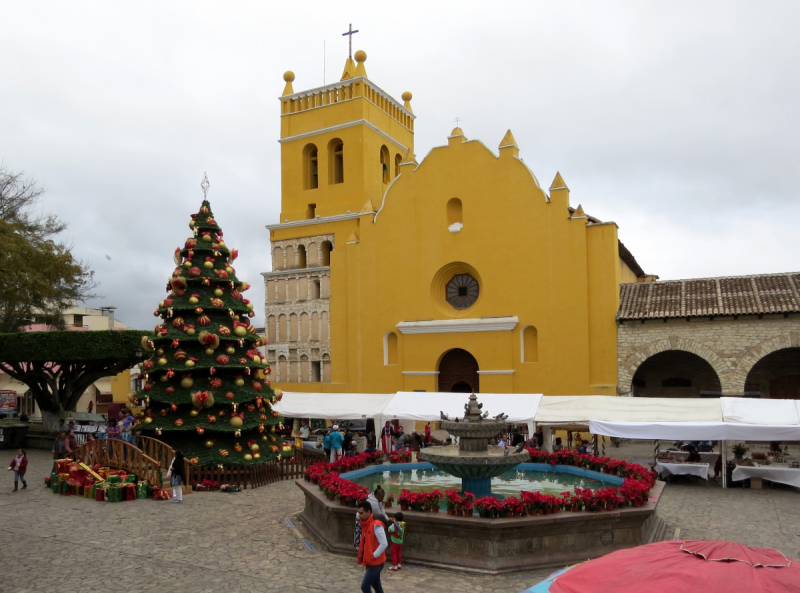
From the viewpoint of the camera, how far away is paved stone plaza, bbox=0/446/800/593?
920 centimetres

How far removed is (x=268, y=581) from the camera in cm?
925

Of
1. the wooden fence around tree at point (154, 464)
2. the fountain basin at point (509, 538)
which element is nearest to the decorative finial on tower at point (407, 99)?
the wooden fence around tree at point (154, 464)

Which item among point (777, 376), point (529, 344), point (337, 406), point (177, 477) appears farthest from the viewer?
point (529, 344)

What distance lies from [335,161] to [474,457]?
2520 centimetres

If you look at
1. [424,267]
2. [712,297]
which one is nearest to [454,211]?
[424,267]

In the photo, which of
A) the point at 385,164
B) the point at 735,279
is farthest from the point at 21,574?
the point at 385,164

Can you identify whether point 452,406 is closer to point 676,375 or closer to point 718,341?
point 718,341

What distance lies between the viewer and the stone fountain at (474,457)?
11.0m

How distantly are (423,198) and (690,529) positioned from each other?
19626mm

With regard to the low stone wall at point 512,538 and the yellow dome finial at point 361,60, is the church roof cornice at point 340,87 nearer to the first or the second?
the yellow dome finial at point 361,60

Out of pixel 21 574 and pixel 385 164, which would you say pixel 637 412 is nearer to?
pixel 21 574

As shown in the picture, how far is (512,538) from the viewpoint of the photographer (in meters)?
9.62

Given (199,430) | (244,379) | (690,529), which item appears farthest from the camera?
(244,379)

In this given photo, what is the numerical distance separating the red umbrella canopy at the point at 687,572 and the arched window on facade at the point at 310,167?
101 ft
